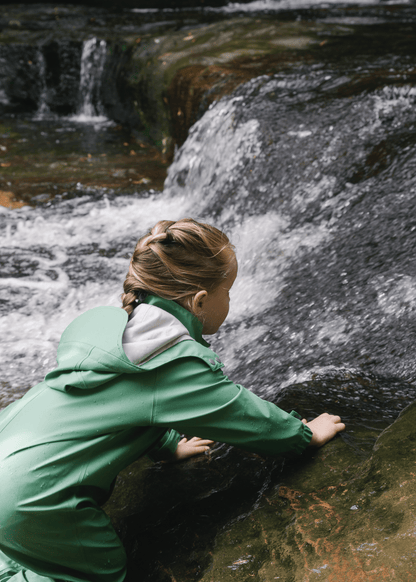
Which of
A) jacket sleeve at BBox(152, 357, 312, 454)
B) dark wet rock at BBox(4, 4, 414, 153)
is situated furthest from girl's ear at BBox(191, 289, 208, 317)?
dark wet rock at BBox(4, 4, 414, 153)

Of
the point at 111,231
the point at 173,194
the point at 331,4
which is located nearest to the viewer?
the point at 111,231

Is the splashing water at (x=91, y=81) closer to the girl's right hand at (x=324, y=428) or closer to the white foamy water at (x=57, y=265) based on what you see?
the white foamy water at (x=57, y=265)

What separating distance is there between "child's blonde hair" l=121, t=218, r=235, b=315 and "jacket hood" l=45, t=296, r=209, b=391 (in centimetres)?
7

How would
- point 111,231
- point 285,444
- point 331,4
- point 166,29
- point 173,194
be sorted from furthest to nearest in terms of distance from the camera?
1. point 331,4
2. point 166,29
3. point 173,194
4. point 111,231
5. point 285,444

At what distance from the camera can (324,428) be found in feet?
6.02

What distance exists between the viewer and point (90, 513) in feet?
4.98

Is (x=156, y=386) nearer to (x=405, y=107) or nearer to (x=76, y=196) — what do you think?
(x=405, y=107)

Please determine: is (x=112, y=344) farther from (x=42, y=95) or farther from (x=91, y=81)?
(x=42, y=95)

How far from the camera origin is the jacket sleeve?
59.4 inches

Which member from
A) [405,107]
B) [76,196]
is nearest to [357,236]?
[405,107]

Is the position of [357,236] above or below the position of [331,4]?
below

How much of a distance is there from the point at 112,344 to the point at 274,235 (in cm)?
214

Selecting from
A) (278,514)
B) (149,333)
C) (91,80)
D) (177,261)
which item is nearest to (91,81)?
(91,80)

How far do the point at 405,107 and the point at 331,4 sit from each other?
599 cm
